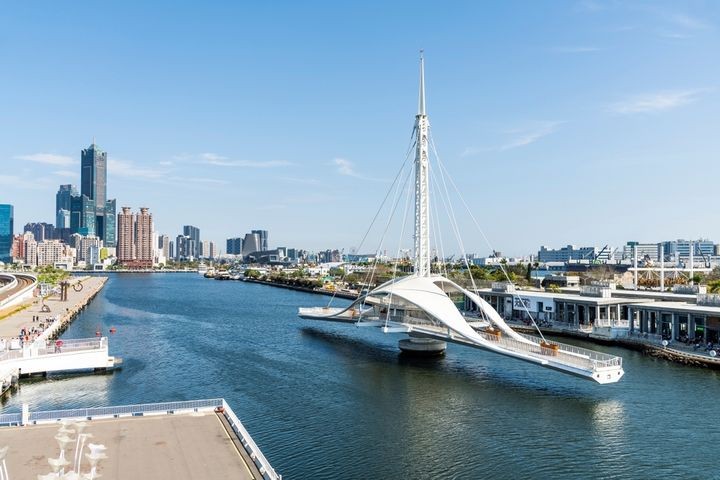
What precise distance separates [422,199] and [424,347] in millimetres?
10889

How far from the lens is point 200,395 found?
28.2 m

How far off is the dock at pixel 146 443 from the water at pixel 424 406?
3167mm

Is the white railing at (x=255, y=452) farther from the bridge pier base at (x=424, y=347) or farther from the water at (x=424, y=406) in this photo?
the bridge pier base at (x=424, y=347)

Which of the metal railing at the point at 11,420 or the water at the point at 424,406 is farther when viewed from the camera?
the water at the point at 424,406

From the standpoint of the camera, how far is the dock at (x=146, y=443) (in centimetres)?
1449

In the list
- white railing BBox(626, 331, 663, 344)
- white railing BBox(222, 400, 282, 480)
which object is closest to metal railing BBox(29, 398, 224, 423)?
white railing BBox(222, 400, 282, 480)

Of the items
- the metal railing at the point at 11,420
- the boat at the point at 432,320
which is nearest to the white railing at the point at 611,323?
the boat at the point at 432,320

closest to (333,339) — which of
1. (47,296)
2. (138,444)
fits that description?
(138,444)

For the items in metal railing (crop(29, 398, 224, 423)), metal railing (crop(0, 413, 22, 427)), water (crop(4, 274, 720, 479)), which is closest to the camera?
metal railing (crop(0, 413, 22, 427))

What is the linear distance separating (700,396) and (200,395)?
77.5 feet

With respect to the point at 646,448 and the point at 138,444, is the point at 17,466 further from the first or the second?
the point at 646,448

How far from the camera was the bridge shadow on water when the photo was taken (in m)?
28.0

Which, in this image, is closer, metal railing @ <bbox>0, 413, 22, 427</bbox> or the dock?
the dock

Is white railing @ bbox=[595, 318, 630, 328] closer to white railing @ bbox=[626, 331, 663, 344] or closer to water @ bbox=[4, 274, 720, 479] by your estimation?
white railing @ bbox=[626, 331, 663, 344]
